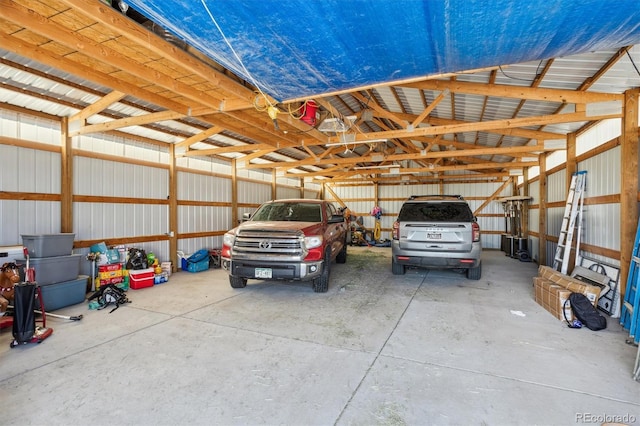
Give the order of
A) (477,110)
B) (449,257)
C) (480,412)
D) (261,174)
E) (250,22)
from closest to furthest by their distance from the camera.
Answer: (250,22), (480,412), (449,257), (477,110), (261,174)

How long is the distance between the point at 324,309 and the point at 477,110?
5580 millimetres

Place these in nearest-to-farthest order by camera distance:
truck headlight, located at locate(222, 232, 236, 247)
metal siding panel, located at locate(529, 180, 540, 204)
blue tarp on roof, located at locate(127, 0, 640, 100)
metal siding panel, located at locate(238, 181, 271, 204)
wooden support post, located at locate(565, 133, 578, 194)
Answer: blue tarp on roof, located at locate(127, 0, 640, 100) → truck headlight, located at locate(222, 232, 236, 247) → wooden support post, located at locate(565, 133, 578, 194) → metal siding panel, located at locate(529, 180, 540, 204) → metal siding panel, located at locate(238, 181, 271, 204)

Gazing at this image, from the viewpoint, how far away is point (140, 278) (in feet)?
19.4

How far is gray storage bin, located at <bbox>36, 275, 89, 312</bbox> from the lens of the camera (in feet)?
14.5

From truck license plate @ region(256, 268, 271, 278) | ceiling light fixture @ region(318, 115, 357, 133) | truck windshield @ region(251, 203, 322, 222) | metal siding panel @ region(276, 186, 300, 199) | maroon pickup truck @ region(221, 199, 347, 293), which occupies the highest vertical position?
ceiling light fixture @ region(318, 115, 357, 133)

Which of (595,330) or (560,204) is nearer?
(595,330)

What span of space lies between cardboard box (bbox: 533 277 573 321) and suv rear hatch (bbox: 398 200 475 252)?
127cm

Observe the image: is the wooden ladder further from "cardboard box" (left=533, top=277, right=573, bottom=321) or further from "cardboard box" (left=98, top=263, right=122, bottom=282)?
"cardboard box" (left=98, top=263, right=122, bottom=282)

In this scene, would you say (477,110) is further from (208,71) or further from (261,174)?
(261,174)

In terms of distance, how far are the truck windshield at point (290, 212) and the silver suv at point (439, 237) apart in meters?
1.80

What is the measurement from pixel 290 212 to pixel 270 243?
4.76ft

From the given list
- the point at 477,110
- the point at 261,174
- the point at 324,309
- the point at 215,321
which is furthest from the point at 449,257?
the point at 261,174

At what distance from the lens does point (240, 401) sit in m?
2.25
